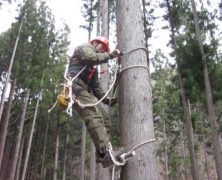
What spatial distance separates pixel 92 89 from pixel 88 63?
0.37 metres

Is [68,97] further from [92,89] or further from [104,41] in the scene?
[104,41]

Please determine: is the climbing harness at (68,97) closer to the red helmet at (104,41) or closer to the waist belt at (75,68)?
the waist belt at (75,68)

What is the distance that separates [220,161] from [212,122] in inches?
47.1

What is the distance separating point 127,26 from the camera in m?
2.87

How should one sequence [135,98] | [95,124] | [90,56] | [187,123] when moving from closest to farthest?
[135,98]
[95,124]
[90,56]
[187,123]

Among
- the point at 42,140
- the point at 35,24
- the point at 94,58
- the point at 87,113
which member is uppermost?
the point at 35,24

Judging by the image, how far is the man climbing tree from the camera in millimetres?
2674

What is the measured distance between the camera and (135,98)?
8.27 feet

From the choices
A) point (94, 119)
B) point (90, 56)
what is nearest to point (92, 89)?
point (90, 56)

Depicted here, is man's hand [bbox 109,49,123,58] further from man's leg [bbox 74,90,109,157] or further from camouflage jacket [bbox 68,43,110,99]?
man's leg [bbox 74,90,109,157]

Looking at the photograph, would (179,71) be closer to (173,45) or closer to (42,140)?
(173,45)

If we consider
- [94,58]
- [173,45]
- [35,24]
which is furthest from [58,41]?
[94,58]

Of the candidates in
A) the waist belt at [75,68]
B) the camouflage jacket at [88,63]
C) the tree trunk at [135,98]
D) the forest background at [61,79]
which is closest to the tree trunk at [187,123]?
the forest background at [61,79]

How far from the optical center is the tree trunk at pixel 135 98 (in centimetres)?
231
